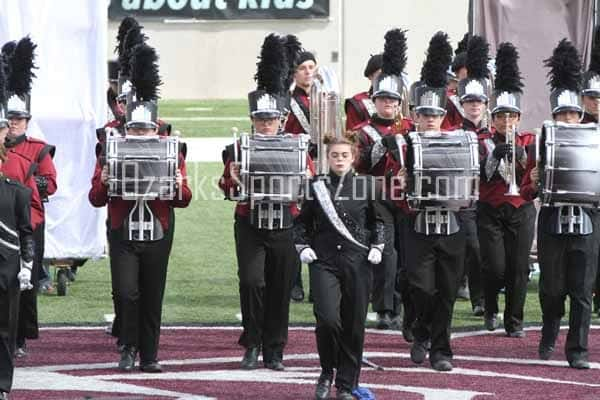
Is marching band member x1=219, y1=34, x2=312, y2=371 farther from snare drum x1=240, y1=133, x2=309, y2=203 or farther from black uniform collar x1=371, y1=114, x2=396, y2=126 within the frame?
black uniform collar x1=371, y1=114, x2=396, y2=126

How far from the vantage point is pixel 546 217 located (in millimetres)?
10820

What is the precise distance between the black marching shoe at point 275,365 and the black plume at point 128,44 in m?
2.34

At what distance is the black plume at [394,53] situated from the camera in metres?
11.9

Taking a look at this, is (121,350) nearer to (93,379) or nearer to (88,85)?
(93,379)

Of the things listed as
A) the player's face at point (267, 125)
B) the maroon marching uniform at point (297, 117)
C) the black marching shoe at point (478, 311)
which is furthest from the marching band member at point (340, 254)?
the black marching shoe at point (478, 311)

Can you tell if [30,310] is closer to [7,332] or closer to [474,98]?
[7,332]

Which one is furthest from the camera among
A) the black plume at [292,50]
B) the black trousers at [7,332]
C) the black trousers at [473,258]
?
the black plume at [292,50]

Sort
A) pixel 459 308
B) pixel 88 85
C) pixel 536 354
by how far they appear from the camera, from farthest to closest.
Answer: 1. pixel 88 85
2. pixel 459 308
3. pixel 536 354

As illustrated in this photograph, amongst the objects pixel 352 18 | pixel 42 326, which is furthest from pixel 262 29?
pixel 42 326

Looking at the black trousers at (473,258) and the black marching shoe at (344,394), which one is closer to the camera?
the black marching shoe at (344,394)

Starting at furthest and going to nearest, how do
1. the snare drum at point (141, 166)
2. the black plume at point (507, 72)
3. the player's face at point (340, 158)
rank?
the black plume at point (507, 72)
the snare drum at point (141, 166)
the player's face at point (340, 158)

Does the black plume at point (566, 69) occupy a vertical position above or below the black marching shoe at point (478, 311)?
above

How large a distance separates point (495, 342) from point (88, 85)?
15.4 ft

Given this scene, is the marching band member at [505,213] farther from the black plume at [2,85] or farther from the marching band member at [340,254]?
the black plume at [2,85]
